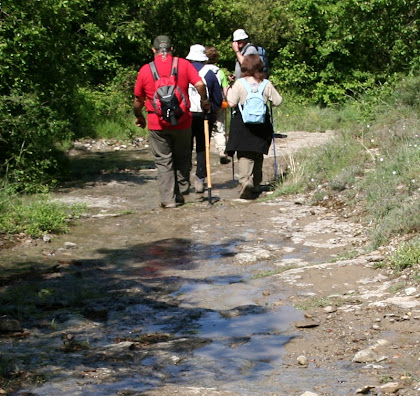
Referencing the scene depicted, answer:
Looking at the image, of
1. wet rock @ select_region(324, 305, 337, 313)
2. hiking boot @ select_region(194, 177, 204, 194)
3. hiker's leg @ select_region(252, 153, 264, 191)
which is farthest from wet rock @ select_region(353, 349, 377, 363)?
hiking boot @ select_region(194, 177, 204, 194)

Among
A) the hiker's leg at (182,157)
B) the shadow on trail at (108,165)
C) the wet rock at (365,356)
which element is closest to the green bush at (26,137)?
the shadow on trail at (108,165)

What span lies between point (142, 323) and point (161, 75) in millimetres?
4350

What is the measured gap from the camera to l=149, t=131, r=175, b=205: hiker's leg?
10531 mm

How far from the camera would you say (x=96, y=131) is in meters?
17.7

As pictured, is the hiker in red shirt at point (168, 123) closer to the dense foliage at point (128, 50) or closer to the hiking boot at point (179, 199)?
the hiking boot at point (179, 199)

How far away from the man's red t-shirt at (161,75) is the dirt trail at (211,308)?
3.66 ft

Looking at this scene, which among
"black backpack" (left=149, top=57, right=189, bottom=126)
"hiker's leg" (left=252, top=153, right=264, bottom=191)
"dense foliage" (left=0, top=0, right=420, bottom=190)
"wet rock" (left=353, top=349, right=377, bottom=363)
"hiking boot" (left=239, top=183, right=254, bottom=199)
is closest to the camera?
"wet rock" (left=353, top=349, right=377, bottom=363)

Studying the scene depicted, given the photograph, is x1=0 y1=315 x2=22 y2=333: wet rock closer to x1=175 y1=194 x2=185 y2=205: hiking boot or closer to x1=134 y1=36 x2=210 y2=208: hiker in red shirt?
x1=134 y1=36 x2=210 y2=208: hiker in red shirt

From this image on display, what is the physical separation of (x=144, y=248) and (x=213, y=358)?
3533 millimetres

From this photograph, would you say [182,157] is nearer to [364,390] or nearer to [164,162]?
[164,162]

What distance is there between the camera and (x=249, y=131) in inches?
432

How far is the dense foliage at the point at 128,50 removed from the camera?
1140cm

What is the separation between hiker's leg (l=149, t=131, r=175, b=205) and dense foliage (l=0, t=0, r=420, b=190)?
1723mm

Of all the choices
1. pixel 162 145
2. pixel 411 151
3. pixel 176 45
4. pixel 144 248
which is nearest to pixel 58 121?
pixel 162 145
